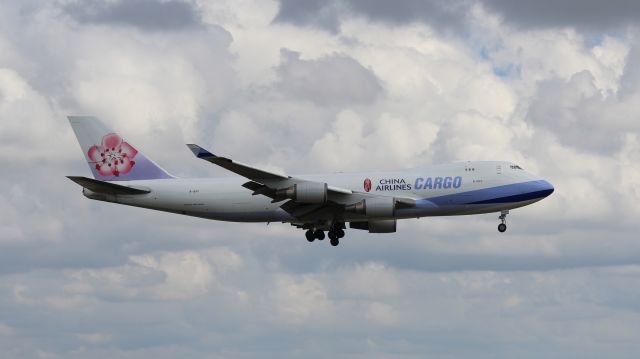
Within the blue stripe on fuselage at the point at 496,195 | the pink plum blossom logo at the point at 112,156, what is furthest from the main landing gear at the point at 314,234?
the pink plum blossom logo at the point at 112,156

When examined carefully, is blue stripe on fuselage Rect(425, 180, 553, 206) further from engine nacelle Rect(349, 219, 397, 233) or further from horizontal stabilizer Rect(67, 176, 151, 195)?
horizontal stabilizer Rect(67, 176, 151, 195)

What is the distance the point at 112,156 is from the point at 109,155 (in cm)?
27

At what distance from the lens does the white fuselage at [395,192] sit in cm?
8662

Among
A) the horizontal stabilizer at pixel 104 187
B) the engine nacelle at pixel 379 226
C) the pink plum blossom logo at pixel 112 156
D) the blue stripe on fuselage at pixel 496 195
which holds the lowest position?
the engine nacelle at pixel 379 226

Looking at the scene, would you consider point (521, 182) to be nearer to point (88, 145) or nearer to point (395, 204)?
point (395, 204)

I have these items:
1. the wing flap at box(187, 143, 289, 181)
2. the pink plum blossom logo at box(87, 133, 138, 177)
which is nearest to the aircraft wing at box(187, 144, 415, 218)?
the wing flap at box(187, 143, 289, 181)

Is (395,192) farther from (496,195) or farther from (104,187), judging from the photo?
(104,187)

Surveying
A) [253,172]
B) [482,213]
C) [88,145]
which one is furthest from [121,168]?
[482,213]

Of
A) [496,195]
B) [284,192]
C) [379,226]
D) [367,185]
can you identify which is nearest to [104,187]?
[284,192]

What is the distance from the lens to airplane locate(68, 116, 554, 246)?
8562 centimetres

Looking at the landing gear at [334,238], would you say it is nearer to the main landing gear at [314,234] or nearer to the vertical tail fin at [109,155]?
the main landing gear at [314,234]

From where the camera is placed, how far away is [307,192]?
84812 millimetres

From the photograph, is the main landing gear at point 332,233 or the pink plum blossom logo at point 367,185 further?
the main landing gear at point 332,233

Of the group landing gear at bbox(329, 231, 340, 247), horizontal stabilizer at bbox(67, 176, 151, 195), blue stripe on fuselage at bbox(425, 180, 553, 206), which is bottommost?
landing gear at bbox(329, 231, 340, 247)
